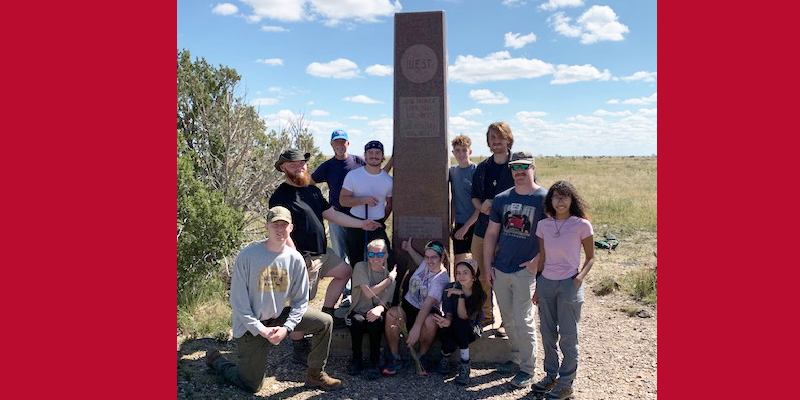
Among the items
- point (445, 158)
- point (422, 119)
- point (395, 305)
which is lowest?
point (395, 305)

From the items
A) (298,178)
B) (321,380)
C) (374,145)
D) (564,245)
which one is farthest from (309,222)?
(564,245)

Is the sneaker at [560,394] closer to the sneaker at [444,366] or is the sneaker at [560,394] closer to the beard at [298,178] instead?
the sneaker at [444,366]

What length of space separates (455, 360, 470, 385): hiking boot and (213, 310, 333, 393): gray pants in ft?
4.31

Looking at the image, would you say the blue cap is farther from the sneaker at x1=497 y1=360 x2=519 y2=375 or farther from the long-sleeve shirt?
the sneaker at x1=497 y1=360 x2=519 y2=375

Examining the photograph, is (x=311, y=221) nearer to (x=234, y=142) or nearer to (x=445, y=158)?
(x=445, y=158)

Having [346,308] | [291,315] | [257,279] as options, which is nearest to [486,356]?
[346,308]

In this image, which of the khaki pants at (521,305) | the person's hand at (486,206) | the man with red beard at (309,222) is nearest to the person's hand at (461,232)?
the person's hand at (486,206)

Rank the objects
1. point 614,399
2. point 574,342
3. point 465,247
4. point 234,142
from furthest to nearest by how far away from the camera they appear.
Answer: point 234,142 → point 465,247 → point 614,399 → point 574,342

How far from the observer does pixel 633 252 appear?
1177 centimetres

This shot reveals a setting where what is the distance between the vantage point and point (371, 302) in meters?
5.24

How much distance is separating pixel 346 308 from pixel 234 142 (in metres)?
4.75

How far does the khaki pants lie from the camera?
4.78 m

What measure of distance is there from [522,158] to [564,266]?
1010 millimetres

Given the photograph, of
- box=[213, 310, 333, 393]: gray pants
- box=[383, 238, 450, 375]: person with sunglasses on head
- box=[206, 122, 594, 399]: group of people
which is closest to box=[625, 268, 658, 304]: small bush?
box=[206, 122, 594, 399]: group of people
